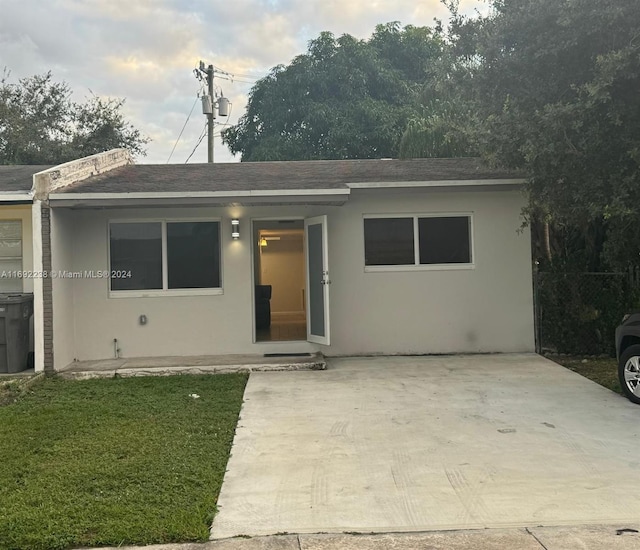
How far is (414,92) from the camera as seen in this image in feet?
79.5

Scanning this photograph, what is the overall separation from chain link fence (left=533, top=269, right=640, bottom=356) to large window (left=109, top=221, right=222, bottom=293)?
5.64 metres

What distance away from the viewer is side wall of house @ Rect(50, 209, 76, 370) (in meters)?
7.86

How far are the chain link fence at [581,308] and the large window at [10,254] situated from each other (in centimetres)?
875

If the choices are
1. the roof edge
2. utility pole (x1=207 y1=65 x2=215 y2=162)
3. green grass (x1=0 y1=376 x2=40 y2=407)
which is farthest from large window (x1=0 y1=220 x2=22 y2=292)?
utility pole (x1=207 y1=65 x2=215 y2=162)

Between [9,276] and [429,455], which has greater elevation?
[9,276]

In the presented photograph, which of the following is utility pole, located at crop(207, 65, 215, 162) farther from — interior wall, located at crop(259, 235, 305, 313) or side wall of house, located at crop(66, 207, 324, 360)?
side wall of house, located at crop(66, 207, 324, 360)

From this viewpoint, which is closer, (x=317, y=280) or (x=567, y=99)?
(x=567, y=99)

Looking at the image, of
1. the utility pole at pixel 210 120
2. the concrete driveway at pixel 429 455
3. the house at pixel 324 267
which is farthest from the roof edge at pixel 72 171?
the utility pole at pixel 210 120

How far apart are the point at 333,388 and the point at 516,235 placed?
4.52 meters

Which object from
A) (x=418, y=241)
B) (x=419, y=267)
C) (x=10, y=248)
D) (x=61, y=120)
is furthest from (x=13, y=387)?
(x=61, y=120)

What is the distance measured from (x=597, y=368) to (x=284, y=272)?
1013 centimetres

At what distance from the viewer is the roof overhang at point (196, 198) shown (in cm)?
784

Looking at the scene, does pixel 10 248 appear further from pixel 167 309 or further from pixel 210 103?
pixel 210 103

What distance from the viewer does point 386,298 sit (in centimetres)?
916
